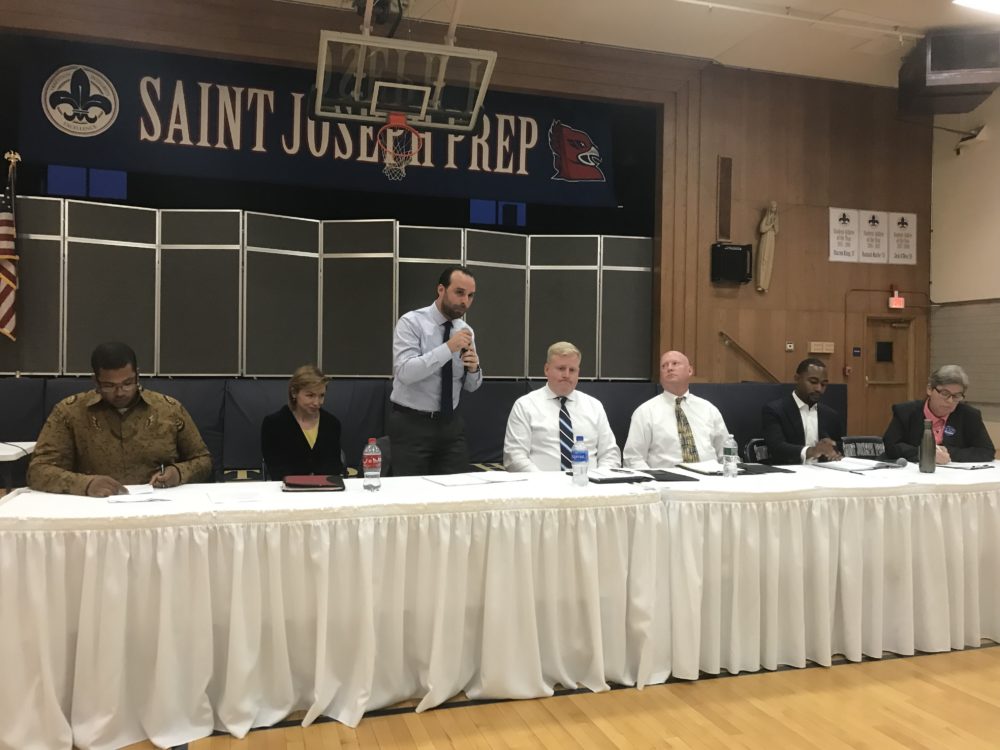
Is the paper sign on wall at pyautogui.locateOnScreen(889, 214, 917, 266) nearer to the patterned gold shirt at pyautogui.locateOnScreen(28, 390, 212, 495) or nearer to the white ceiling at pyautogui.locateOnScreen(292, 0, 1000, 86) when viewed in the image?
the white ceiling at pyautogui.locateOnScreen(292, 0, 1000, 86)

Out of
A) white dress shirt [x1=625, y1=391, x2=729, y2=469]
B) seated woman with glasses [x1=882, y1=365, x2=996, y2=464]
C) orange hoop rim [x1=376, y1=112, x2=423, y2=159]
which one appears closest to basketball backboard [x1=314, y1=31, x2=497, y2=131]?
orange hoop rim [x1=376, y1=112, x2=423, y2=159]

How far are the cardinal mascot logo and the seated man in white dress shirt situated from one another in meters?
3.75

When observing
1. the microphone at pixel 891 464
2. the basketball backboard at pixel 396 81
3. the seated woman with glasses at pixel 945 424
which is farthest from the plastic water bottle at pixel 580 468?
the basketball backboard at pixel 396 81

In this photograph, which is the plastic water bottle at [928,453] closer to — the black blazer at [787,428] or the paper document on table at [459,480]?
the black blazer at [787,428]

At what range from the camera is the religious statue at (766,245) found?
23.0 feet

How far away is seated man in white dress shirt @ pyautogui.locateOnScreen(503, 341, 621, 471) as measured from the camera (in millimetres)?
3627

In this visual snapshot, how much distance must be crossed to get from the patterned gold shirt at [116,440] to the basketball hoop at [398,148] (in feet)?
10.8

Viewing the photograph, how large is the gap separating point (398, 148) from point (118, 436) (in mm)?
4072

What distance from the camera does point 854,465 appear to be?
3.47 meters

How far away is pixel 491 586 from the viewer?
8.39 ft

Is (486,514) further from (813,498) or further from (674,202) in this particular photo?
(674,202)

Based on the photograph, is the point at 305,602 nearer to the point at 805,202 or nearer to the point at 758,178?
the point at 758,178

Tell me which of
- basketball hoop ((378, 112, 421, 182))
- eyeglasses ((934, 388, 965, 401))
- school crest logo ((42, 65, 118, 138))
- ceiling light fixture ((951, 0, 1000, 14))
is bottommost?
eyeglasses ((934, 388, 965, 401))

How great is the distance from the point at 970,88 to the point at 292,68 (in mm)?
5495
